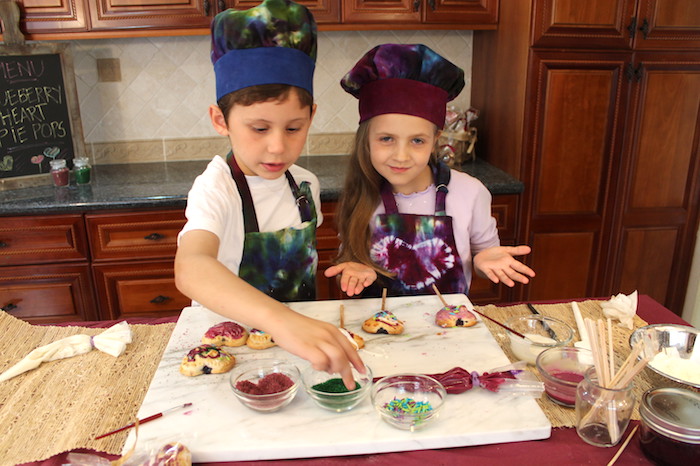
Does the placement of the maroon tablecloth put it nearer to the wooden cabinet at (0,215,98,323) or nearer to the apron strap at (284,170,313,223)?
the apron strap at (284,170,313,223)

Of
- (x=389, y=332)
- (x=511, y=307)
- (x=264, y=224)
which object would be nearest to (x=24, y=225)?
(x=264, y=224)

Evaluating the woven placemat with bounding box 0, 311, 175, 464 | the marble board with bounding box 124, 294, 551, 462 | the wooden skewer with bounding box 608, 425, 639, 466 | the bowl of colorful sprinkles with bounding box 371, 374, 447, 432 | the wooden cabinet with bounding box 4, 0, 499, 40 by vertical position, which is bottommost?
the woven placemat with bounding box 0, 311, 175, 464

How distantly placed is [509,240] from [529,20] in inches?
35.8

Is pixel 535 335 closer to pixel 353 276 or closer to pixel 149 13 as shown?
pixel 353 276

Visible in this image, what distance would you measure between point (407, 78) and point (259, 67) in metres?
0.44

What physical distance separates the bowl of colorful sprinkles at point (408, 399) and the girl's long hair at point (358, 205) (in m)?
0.55

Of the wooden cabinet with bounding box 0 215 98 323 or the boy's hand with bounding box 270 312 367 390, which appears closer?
the boy's hand with bounding box 270 312 367 390

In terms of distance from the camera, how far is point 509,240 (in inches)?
→ 94.0

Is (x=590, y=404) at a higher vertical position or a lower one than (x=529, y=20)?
lower

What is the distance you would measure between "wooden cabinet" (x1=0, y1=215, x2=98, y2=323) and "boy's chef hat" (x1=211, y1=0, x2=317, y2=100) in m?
1.42

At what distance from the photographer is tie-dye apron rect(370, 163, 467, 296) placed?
59.6 inches

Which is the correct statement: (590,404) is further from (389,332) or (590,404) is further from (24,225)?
(24,225)

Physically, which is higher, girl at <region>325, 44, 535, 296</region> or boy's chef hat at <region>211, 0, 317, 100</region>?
boy's chef hat at <region>211, 0, 317, 100</region>

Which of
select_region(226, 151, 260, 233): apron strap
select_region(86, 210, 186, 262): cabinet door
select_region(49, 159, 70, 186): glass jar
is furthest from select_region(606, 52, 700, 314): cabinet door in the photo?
select_region(49, 159, 70, 186): glass jar
